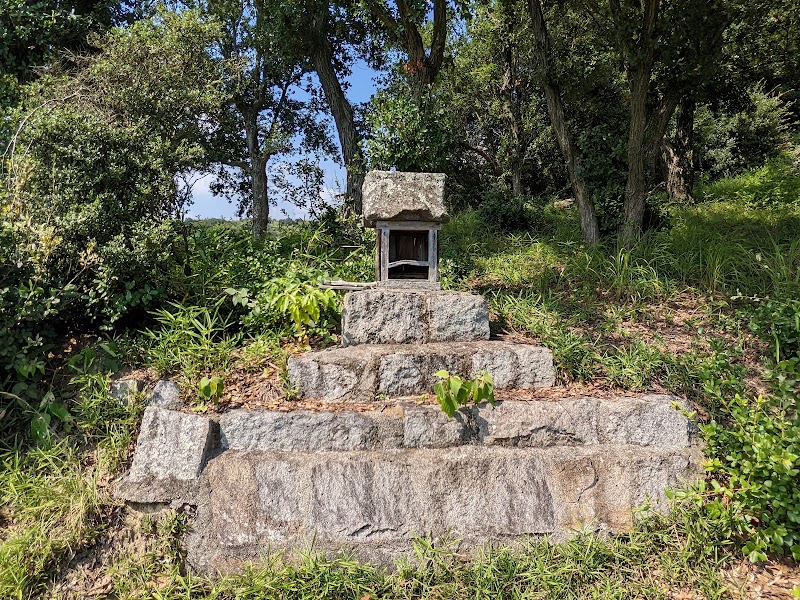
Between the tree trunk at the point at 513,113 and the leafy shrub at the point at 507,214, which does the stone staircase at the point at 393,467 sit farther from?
Result: the tree trunk at the point at 513,113

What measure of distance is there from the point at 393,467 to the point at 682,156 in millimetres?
9653

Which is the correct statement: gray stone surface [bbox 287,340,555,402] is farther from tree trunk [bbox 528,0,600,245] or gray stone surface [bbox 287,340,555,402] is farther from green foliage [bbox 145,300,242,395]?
tree trunk [bbox 528,0,600,245]

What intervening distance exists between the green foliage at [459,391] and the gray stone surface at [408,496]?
326 millimetres

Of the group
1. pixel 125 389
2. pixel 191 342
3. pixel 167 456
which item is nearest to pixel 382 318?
pixel 191 342

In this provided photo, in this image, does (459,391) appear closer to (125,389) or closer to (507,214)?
(125,389)

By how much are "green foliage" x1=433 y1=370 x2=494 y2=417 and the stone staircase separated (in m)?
0.13

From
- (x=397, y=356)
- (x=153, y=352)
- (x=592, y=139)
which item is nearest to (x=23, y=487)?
(x=153, y=352)

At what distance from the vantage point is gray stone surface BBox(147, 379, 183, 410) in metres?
3.10

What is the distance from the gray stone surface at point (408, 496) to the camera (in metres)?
2.64

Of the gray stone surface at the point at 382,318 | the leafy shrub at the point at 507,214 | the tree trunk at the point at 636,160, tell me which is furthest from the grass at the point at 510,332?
the leafy shrub at the point at 507,214

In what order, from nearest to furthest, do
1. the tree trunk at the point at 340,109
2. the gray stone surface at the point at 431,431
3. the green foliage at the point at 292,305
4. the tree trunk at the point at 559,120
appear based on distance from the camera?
the gray stone surface at the point at 431,431, the green foliage at the point at 292,305, the tree trunk at the point at 559,120, the tree trunk at the point at 340,109

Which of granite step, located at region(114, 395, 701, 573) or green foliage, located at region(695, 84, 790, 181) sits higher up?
green foliage, located at region(695, 84, 790, 181)

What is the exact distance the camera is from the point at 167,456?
9.23 feet

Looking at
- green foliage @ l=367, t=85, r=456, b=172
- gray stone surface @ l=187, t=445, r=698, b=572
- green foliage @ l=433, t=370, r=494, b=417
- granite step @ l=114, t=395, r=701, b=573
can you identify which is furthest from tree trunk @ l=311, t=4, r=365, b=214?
gray stone surface @ l=187, t=445, r=698, b=572
